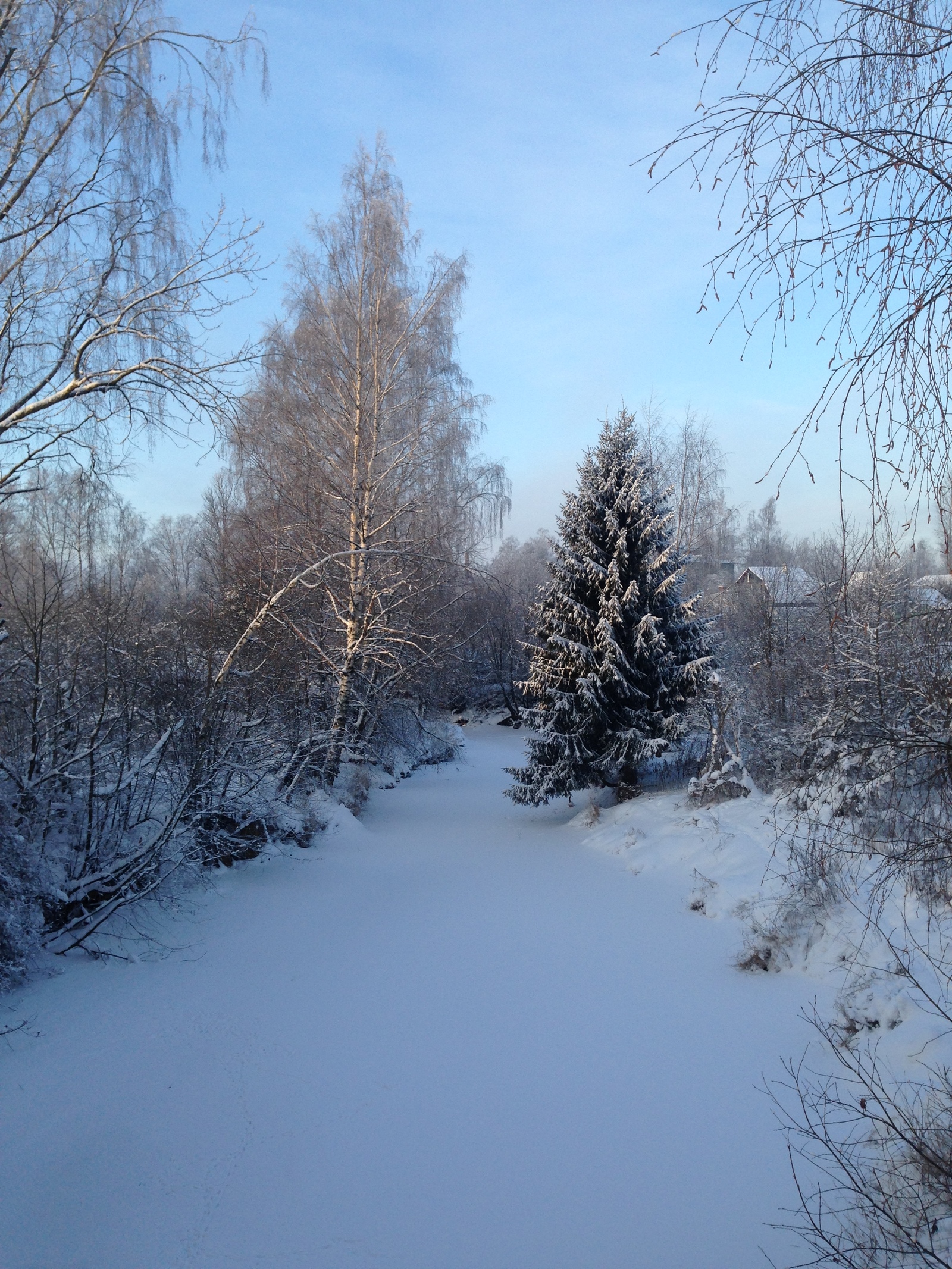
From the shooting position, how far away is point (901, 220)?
1745 millimetres

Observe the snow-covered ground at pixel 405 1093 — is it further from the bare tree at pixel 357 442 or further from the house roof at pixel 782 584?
the house roof at pixel 782 584

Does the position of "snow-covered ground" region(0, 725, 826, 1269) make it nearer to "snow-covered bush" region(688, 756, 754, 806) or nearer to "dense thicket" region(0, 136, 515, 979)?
"dense thicket" region(0, 136, 515, 979)

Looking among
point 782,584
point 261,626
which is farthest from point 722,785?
point 782,584

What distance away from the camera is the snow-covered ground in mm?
3396

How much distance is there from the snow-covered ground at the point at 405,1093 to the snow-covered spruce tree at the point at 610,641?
3.93 meters

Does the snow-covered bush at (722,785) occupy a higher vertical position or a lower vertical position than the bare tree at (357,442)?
lower

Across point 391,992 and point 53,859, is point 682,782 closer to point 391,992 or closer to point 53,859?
point 391,992

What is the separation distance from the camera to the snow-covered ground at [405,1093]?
134 inches

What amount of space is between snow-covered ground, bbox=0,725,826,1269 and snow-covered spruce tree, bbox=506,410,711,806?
155 inches

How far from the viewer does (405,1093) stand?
14.8 feet

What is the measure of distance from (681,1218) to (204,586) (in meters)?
11.3

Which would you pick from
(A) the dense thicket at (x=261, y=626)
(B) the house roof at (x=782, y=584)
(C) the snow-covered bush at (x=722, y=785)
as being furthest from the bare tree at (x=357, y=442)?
(B) the house roof at (x=782, y=584)

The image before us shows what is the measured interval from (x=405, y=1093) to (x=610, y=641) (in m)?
7.78

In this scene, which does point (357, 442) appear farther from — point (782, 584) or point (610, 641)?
point (782, 584)
